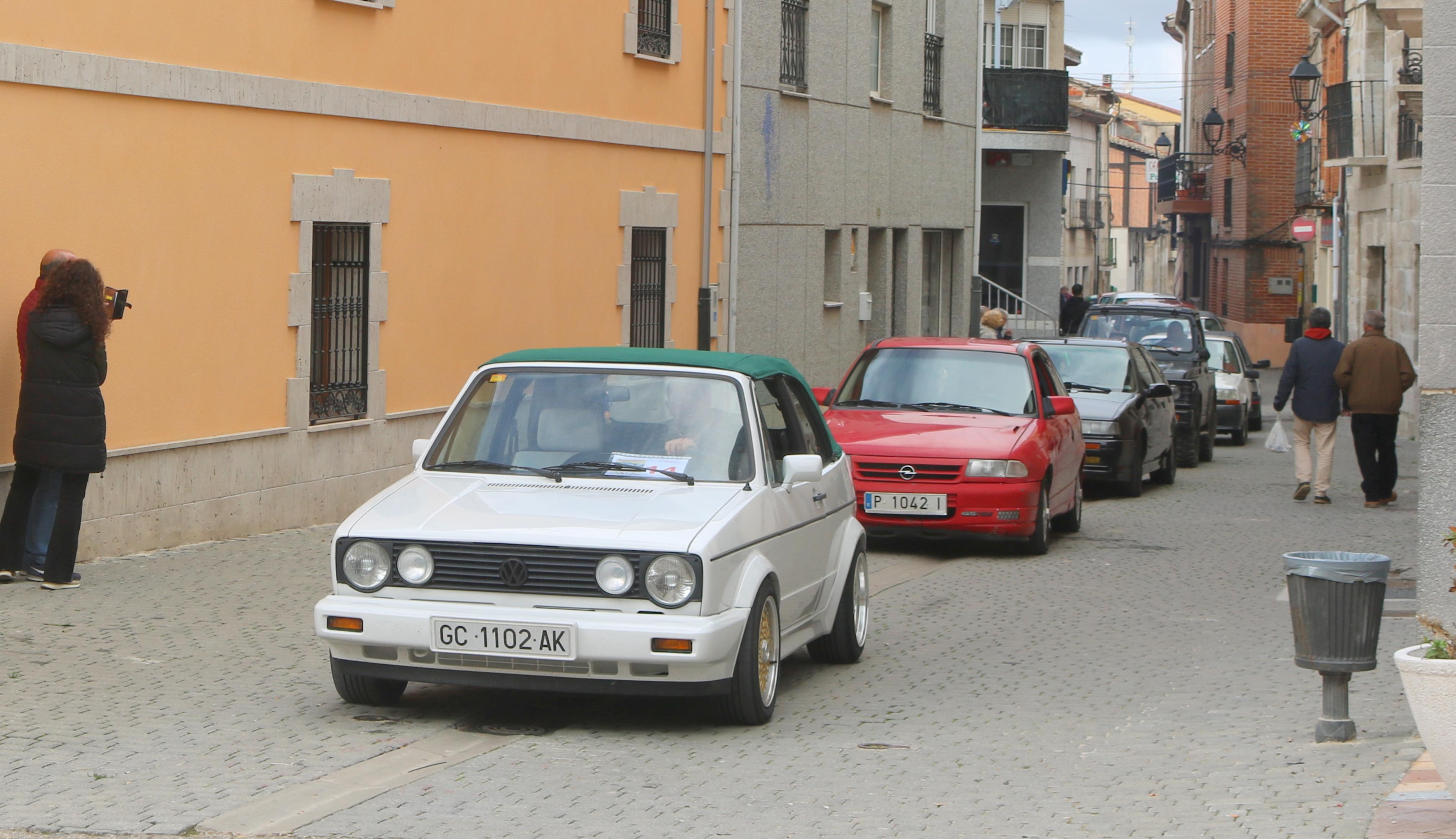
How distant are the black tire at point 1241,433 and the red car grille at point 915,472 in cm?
1501

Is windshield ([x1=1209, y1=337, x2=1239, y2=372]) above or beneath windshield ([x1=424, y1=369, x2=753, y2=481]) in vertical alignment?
above

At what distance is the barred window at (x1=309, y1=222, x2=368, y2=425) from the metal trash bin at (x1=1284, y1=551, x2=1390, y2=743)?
8.49m

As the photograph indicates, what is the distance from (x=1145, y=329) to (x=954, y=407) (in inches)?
468

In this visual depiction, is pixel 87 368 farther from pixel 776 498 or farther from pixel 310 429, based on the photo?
pixel 776 498

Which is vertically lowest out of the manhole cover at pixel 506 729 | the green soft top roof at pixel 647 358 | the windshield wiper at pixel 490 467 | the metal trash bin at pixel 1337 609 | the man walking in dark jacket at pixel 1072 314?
the manhole cover at pixel 506 729

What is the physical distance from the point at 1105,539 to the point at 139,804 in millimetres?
10184

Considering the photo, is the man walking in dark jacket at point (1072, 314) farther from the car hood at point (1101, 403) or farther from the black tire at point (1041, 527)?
the black tire at point (1041, 527)

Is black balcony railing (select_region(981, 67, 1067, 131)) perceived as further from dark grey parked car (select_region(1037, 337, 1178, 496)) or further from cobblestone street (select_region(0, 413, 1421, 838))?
cobblestone street (select_region(0, 413, 1421, 838))

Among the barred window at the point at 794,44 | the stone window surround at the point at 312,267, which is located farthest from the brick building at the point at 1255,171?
the stone window surround at the point at 312,267

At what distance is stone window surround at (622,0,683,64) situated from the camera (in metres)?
18.6

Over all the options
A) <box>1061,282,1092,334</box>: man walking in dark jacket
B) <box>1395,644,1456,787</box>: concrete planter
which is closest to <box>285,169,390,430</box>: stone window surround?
<box>1395,644,1456,787</box>: concrete planter

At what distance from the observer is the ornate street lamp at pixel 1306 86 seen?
38.6 metres

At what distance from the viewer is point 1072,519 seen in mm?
15164

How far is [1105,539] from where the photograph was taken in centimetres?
1491
